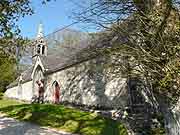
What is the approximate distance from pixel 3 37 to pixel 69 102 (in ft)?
67.4

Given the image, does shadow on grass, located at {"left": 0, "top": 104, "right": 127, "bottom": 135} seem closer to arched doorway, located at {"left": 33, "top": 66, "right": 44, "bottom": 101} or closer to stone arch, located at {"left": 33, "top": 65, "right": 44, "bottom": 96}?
arched doorway, located at {"left": 33, "top": 66, "right": 44, "bottom": 101}

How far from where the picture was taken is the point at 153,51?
876 cm

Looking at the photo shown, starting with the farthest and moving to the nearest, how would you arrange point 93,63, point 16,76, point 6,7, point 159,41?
point 16,76 → point 93,63 → point 6,7 → point 159,41

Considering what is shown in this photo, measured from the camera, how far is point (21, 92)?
164 feet

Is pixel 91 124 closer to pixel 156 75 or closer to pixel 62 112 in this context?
pixel 62 112

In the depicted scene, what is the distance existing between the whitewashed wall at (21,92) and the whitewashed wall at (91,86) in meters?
11.3

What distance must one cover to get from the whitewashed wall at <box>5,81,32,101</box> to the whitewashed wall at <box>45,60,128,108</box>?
11.3 meters

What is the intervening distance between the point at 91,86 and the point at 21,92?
2329 cm

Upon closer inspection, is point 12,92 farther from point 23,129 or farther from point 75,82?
point 23,129

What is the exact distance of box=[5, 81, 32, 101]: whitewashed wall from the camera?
4623 cm

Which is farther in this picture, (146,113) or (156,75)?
(146,113)

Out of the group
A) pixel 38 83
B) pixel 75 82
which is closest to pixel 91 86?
pixel 75 82

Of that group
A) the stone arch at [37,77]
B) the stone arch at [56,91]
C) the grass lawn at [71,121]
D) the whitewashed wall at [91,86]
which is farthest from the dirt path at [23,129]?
Result: the stone arch at [37,77]

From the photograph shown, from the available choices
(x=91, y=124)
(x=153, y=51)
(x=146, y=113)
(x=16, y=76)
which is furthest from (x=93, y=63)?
(x=16, y=76)
